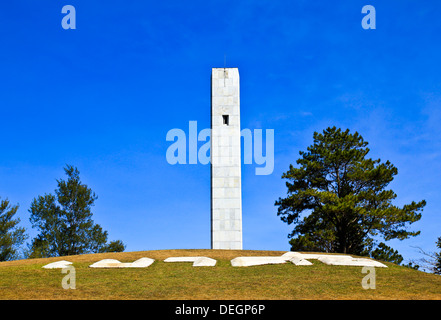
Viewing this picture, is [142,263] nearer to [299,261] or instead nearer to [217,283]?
[217,283]

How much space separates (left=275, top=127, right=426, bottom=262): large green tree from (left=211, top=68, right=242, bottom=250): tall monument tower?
5.85 m

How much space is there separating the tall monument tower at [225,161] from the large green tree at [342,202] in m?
5.85

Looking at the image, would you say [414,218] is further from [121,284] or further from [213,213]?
[121,284]

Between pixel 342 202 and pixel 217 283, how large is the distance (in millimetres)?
20202

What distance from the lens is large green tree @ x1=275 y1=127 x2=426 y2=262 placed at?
114 ft

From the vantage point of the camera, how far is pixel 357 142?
38.1 metres

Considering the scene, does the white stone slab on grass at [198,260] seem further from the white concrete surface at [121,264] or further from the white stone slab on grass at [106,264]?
the white stone slab on grass at [106,264]

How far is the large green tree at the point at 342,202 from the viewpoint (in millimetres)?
34875

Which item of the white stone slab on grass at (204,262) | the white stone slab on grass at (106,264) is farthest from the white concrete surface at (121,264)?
the white stone slab on grass at (204,262)

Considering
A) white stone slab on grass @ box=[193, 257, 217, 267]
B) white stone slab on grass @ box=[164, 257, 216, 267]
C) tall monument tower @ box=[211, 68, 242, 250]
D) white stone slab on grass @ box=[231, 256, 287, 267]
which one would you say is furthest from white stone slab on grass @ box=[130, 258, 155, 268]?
tall monument tower @ box=[211, 68, 242, 250]

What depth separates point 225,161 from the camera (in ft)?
112

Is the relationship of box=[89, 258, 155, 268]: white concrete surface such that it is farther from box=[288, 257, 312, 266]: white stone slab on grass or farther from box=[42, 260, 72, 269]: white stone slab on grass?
box=[288, 257, 312, 266]: white stone slab on grass
